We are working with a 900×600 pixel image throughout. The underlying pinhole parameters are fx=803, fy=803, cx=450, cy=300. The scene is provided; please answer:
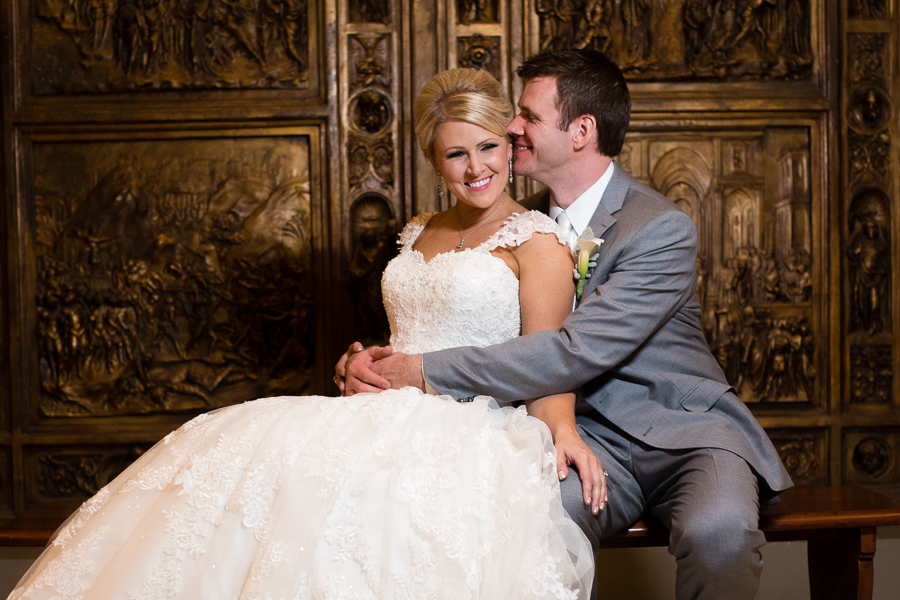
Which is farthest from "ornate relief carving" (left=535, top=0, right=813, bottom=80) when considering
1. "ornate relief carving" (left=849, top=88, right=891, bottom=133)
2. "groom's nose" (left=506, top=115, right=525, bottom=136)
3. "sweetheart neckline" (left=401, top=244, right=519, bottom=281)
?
"sweetheart neckline" (left=401, top=244, right=519, bottom=281)

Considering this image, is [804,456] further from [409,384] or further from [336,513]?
[336,513]

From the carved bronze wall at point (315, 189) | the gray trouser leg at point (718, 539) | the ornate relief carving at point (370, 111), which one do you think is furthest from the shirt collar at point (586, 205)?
the ornate relief carving at point (370, 111)

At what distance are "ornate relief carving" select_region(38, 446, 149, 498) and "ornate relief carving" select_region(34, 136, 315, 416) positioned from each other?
0.95ft

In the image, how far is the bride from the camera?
204 cm

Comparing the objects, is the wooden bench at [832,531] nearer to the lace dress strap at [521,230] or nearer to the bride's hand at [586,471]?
the bride's hand at [586,471]

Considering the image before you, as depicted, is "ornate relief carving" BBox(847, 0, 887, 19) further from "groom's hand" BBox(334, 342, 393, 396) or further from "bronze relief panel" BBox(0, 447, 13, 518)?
"bronze relief panel" BBox(0, 447, 13, 518)

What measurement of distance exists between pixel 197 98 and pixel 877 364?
4809 millimetres

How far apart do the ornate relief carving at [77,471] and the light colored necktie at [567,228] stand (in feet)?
11.2

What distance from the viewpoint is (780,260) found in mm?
5312

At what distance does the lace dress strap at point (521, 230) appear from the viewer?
116 inches

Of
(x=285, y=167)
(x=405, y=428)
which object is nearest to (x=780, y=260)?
(x=285, y=167)

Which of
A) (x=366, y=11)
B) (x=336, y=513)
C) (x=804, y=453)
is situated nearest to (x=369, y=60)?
(x=366, y=11)

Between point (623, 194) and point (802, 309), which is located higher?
point (623, 194)

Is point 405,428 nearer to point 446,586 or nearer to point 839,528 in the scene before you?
point 446,586
